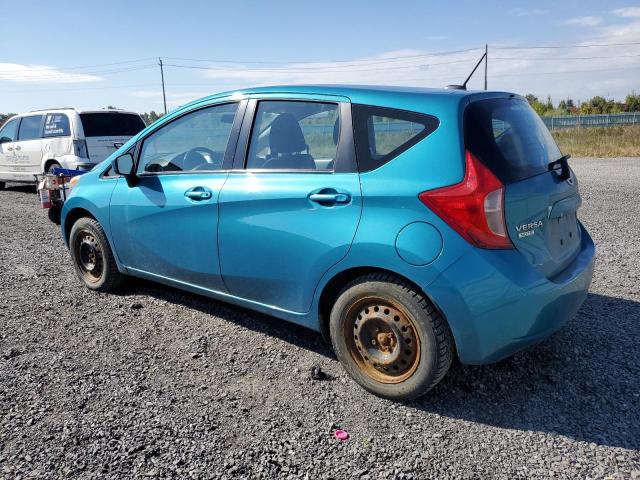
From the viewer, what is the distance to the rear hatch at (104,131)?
10664mm

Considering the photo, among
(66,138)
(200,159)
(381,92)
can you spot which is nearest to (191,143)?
(200,159)

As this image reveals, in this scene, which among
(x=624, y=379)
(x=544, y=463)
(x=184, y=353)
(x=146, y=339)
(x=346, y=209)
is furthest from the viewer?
(x=146, y=339)

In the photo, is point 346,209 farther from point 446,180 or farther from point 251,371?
point 251,371

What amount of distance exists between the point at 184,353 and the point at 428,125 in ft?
7.48

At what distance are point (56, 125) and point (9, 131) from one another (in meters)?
2.65

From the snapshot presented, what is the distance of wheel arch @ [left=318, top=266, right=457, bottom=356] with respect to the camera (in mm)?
2894

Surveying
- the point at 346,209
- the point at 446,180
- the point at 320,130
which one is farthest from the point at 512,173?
the point at 320,130

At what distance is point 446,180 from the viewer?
9.17 ft

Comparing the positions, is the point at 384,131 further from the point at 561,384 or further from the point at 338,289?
the point at 561,384

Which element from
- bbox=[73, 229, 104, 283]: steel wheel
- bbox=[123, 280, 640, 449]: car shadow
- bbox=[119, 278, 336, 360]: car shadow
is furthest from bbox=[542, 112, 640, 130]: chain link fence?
bbox=[73, 229, 104, 283]: steel wheel

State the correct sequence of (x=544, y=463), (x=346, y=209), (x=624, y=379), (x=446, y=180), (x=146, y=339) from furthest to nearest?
(x=146, y=339) < (x=624, y=379) < (x=346, y=209) < (x=446, y=180) < (x=544, y=463)

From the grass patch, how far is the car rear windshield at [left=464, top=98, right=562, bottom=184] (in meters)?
17.7

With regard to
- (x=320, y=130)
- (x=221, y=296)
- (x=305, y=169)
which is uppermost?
(x=320, y=130)

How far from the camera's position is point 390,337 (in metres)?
3.11
